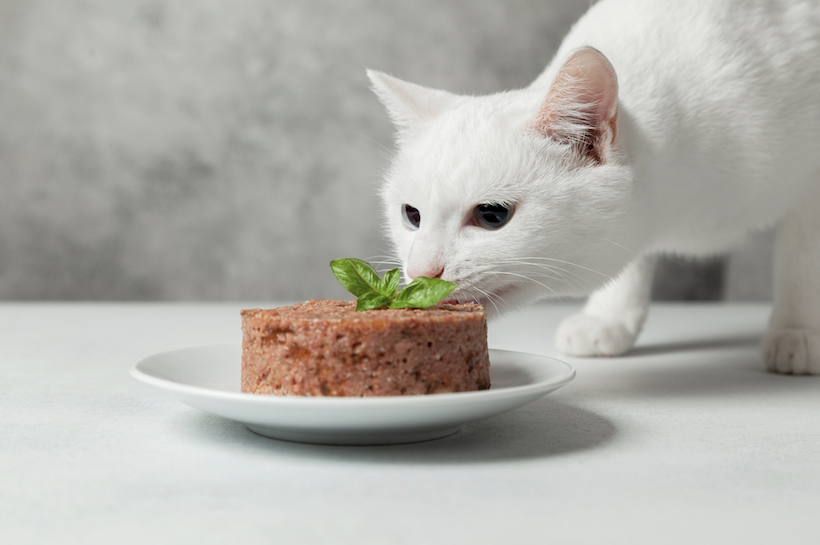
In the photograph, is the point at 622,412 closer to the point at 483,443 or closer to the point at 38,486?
the point at 483,443

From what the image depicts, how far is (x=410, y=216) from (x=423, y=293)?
1.16ft

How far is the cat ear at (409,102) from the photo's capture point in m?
1.31

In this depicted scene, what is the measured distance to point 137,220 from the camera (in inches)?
125

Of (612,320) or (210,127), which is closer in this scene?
(612,320)

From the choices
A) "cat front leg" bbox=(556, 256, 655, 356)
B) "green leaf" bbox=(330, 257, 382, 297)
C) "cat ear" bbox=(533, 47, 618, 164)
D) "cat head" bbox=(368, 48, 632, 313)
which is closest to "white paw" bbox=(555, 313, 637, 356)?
"cat front leg" bbox=(556, 256, 655, 356)

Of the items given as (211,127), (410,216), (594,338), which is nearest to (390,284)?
(410,216)

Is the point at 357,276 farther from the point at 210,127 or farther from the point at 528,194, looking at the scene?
the point at 210,127

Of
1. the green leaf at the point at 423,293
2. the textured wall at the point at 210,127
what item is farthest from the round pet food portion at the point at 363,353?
the textured wall at the point at 210,127

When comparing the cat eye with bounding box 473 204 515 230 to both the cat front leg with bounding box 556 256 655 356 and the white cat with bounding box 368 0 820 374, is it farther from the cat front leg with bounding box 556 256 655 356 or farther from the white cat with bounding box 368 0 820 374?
the cat front leg with bounding box 556 256 655 356

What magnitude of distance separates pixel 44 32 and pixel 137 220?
2.88ft

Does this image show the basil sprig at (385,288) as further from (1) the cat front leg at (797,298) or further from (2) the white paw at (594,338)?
(1) the cat front leg at (797,298)

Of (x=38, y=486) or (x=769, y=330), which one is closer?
(x=38, y=486)

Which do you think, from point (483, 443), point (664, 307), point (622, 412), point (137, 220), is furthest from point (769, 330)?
point (137, 220)

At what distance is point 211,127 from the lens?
125 inches
